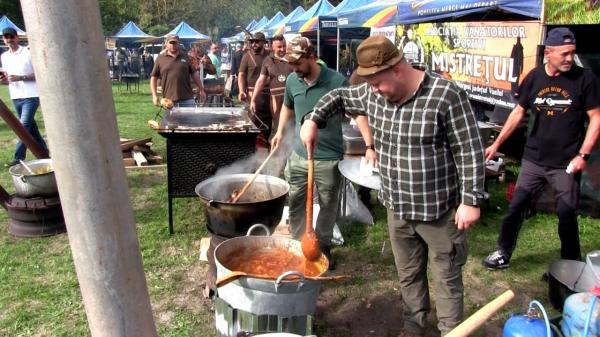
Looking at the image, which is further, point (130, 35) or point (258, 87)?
point (130, 35)

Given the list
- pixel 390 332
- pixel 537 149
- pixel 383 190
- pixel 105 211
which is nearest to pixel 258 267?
pixel 383 190

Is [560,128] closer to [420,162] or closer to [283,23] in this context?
[420,162]

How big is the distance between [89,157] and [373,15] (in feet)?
34.6

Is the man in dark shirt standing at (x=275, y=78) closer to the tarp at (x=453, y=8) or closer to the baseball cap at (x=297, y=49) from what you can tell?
the tarp at (x=453, y=8)

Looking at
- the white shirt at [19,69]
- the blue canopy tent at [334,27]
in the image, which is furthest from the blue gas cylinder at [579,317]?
the blue canopy tent at [334,27]

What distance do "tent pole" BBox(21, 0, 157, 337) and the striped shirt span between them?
66.3 inches

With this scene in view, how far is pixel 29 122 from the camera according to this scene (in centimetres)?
735

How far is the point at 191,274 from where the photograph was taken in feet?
14.6

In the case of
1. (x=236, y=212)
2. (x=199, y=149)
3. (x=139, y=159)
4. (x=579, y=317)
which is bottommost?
(x=139, y=159)

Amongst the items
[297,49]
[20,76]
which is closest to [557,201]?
[297,49]

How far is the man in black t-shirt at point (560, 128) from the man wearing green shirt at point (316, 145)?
5.04 ft

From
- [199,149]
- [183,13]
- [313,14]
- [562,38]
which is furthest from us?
[183,13]

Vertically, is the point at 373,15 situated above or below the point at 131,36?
above

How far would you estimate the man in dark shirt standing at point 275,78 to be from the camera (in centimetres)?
725
